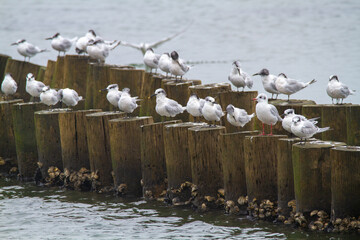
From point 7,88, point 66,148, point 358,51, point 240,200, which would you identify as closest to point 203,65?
point 358,51

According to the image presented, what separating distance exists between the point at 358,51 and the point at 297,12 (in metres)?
12.5

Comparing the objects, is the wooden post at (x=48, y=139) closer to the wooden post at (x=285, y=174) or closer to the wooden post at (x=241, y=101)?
the wooden post at (x=241, y=101)

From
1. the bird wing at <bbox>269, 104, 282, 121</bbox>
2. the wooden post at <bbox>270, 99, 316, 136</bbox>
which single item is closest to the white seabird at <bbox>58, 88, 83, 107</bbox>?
the wooden post at <bbox>270, 99, 316, 136</bbox>

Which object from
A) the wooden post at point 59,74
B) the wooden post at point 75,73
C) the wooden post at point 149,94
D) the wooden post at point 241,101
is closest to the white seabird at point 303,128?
the wooden post at point 241,101

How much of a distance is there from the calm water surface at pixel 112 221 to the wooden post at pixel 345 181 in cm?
31

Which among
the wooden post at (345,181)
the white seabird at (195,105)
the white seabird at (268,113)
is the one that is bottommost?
the wooden post at (345,181)

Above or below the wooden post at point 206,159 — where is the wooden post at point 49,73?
above

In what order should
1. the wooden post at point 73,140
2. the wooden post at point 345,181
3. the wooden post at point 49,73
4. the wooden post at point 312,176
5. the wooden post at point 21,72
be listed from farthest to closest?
the wooden post at point 21,72 → the wooden post at point 49,73 → the wooden post at point 73,140 → the wooden post at point 312,176 → the wooden post at point 345,181

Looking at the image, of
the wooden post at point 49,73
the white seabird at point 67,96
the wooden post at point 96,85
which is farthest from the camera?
the wooden post at point 49,73

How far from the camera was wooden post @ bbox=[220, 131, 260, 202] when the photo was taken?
8.20 metres

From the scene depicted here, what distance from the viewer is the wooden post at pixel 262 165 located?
309 inches

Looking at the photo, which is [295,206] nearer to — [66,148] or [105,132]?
[105,132]

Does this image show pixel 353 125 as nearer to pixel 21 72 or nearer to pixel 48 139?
pixel 48 139

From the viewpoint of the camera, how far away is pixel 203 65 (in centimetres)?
2716
